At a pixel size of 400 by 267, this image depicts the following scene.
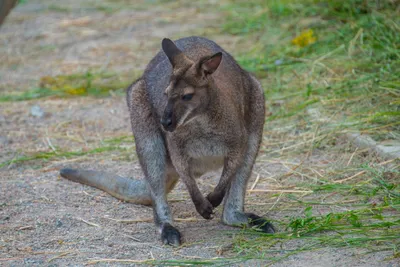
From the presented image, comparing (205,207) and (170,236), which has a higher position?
(205,207)

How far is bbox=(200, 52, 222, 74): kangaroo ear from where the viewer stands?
440 centimetres

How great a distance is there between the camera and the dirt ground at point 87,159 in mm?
4500

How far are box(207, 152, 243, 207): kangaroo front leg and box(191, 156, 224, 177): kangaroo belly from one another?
8 cm

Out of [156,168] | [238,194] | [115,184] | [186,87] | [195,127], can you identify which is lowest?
[115,184]

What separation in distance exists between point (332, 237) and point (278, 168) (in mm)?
1731

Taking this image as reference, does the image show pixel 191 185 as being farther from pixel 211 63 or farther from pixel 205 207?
pixel 211 63

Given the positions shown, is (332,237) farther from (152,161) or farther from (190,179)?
(152,161)

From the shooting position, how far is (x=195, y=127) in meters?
4.57

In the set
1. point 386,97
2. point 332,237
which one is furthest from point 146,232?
point 386,97

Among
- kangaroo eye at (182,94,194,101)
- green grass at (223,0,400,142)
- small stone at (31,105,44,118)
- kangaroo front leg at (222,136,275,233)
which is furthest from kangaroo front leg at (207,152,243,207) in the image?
small stone at (31,105,44,118)

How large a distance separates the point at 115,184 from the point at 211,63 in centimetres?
150

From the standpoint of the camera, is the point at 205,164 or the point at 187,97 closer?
the point at 187,97

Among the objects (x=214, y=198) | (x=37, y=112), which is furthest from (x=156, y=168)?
(x=37, y=112)

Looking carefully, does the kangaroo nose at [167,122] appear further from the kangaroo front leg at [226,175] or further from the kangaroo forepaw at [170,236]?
the kangaroo forepaw at [170,236]
